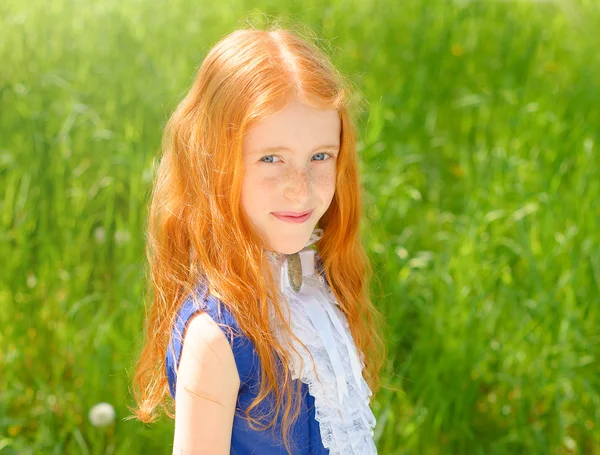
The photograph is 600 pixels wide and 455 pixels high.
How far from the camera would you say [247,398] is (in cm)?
121

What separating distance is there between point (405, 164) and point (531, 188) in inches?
16.8

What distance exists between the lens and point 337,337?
1.33 m

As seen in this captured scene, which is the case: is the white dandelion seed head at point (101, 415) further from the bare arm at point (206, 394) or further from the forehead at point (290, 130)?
the forehead at point (290, 130)

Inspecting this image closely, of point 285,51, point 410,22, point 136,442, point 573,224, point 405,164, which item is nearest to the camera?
point 285,51

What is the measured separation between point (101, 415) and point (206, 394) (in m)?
0.94

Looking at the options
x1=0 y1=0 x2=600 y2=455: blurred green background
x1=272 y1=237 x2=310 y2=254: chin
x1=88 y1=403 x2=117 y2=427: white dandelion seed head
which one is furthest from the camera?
x1=0 y1=0 x2=600 y2=455: blurred green background

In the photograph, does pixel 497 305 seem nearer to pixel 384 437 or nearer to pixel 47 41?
pixel 384 437

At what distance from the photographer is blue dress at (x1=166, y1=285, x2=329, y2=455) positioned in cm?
118

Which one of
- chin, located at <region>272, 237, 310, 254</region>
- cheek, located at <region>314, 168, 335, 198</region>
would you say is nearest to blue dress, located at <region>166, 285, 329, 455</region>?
chin, located at <region>272, 237, 310, 254</region>

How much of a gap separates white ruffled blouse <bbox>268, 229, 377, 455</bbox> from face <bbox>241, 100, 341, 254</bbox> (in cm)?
8

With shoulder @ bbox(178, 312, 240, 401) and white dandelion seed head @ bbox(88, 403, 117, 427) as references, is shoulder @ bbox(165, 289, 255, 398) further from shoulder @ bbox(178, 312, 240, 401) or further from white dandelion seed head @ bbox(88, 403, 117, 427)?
white dandelion seed head @ bbox(88, 403, 117, 427)

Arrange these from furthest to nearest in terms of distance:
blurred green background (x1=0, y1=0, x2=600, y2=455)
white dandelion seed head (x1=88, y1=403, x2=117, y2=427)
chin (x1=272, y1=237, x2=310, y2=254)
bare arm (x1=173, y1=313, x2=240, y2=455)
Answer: blurred green background (x1=0, y1=0, x2=600, y2=455), white dandelion seed head (x1=88, y1=403, x2=117, y2=427), chin (x1=272, y1=237, x2=310, y2=254), bare arm (x1=173, y1=313, x2=240, y2=455)

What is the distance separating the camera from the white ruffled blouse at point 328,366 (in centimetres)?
126

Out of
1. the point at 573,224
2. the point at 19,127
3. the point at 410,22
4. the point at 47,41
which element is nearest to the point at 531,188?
the point at 573,224
